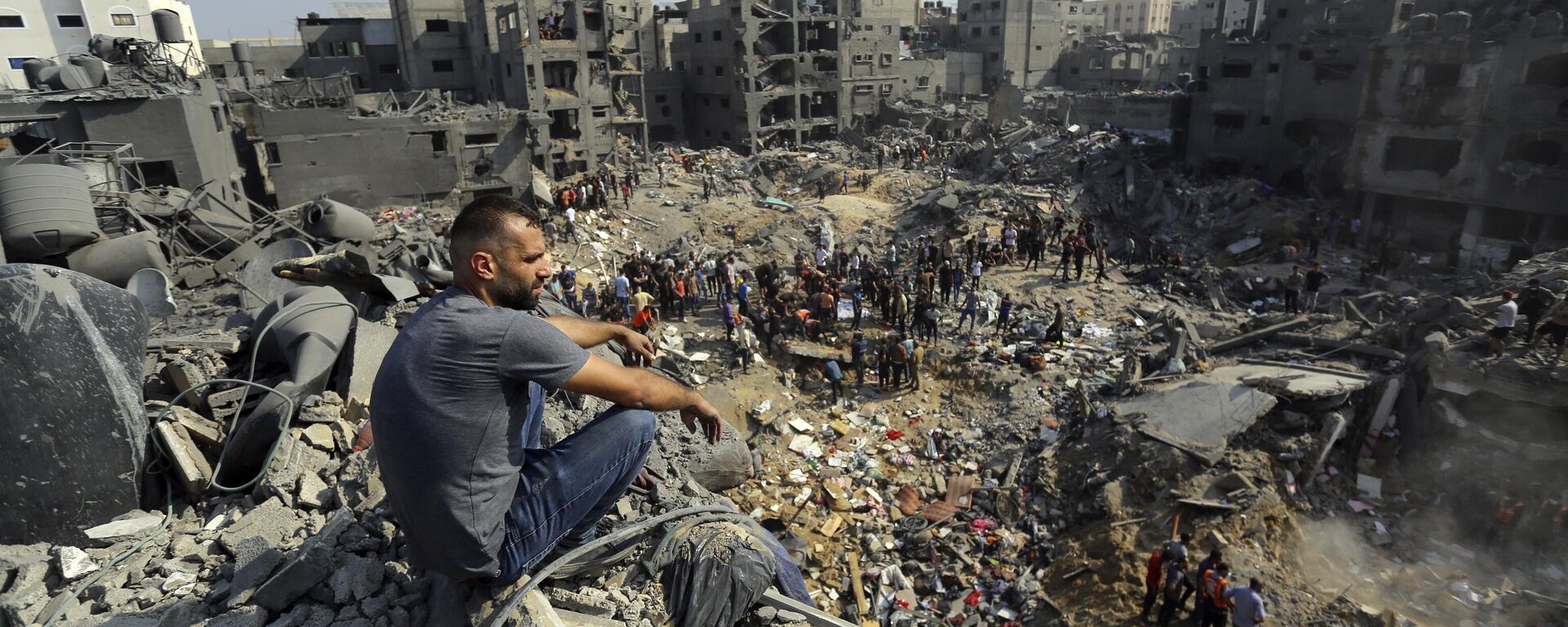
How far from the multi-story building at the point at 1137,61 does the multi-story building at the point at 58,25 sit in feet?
174

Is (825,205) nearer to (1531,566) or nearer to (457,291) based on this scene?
(1531,566)

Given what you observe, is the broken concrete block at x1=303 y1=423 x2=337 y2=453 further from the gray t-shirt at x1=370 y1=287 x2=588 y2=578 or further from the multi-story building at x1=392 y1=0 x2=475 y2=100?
the multi-story building at x1=392 y1=0 x2=475 y2=100

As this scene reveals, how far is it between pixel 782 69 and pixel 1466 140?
2976 centimetres

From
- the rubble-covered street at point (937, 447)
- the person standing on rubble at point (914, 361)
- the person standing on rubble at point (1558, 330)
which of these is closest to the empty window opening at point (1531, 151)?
the rubble-covered street at point (937, 447)

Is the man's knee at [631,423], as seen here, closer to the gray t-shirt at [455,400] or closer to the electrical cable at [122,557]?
the gray t-shirt at [455,400]

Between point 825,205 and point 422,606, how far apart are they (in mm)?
26934

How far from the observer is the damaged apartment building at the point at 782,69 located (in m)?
40.3

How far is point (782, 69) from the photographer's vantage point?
140 feet

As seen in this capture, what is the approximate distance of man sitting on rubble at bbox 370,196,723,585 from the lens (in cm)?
246

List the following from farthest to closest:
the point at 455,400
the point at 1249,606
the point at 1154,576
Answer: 1. the point at 1154,576
2. the point at 1249,606
3. the point at 455,400

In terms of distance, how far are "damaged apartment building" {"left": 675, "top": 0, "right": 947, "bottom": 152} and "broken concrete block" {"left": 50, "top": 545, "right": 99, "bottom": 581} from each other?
38.1m

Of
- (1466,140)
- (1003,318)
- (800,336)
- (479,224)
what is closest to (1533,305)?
(1003,318)

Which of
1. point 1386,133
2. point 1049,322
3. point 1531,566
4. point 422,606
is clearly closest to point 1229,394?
point 1531,566

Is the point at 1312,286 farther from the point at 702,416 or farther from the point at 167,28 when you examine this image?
the point at 167,28
